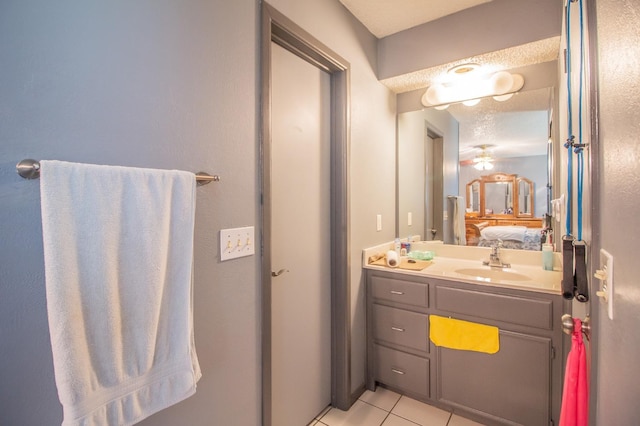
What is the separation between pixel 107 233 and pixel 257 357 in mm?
848

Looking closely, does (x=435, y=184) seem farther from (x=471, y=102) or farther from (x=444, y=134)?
(x=471, y=102)

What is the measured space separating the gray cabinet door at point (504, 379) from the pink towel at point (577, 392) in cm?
90

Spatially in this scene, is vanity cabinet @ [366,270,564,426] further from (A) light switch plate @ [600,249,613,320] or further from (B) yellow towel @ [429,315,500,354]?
(A) light switch plate @ [600,249,613,320]

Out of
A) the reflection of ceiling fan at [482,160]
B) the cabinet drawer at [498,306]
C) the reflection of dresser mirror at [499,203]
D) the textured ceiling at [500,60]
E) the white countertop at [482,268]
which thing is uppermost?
the textured ceiling at [500,60]

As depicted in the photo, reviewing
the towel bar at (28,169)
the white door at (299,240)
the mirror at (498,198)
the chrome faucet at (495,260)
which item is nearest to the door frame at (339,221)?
the white door at (299,240)

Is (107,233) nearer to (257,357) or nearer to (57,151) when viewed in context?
(57,151)

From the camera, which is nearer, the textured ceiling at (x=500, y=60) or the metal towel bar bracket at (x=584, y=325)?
the metal towel bar bracket at (x=584, y=325)

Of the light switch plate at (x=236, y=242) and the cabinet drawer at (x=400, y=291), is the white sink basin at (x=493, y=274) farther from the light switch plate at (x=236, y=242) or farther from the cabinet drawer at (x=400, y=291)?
the light switch plate at (x=236, y=242)

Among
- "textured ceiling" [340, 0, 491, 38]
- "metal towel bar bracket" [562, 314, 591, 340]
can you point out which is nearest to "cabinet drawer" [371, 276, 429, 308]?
"metal towel bar bracket" [562, 314, 591, 340]

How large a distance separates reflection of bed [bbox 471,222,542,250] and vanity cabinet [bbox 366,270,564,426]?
665mm

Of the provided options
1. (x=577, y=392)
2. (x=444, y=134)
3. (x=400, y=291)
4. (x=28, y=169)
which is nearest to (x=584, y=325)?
(x=577, y=392)

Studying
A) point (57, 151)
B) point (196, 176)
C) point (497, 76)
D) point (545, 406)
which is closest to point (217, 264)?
point (196, 176)

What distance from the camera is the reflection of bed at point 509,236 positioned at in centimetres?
217

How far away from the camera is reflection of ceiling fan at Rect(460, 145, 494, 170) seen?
2350 mm
